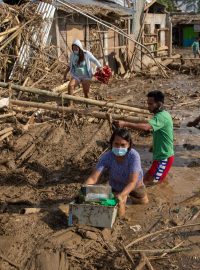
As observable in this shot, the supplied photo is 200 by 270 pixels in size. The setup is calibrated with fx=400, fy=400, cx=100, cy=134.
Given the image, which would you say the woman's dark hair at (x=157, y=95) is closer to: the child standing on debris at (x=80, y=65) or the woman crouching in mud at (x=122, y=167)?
the woman crouching in mud at (x=122, y=167)

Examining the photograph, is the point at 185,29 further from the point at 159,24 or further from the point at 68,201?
the point at 68,201

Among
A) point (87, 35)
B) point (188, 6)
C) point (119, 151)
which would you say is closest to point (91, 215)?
point (119, 151)

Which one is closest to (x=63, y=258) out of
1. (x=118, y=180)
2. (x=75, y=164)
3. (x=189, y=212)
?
(x=118, y=180)

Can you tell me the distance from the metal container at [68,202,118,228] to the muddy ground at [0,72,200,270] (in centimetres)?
9

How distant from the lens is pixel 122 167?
480 cm

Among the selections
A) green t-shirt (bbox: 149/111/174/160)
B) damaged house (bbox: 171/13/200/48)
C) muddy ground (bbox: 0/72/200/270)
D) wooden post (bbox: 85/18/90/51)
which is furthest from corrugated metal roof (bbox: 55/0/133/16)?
damaged house (bbox: 171/13/200/48)

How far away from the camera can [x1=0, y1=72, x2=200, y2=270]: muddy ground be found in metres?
3.89

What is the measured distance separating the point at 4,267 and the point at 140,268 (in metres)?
1.26

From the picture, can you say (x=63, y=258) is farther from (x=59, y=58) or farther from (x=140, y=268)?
(x=59, y=58)

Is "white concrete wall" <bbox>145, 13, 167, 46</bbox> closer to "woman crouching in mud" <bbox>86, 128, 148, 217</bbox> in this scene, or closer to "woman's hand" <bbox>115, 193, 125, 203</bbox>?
"woman crouching in mud" <bbox>86, 128, 148, 217</bbox>

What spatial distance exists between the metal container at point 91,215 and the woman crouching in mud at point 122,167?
1.04 ft

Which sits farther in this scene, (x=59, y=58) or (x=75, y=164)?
(x=59, y=58)

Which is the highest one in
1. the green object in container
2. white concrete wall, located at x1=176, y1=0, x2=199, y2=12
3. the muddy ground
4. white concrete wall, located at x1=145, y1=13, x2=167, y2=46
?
white concrete wall, located at x1=176, y1=0, x2=199, y2=12

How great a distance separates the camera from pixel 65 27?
15641 millimetres
